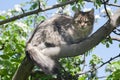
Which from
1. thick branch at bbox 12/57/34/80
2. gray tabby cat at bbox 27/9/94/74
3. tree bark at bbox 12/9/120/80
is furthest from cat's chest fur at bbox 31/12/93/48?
tree bark at bbox 12/9/120/80

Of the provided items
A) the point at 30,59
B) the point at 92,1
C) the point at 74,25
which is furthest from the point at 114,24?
the point at 74,25

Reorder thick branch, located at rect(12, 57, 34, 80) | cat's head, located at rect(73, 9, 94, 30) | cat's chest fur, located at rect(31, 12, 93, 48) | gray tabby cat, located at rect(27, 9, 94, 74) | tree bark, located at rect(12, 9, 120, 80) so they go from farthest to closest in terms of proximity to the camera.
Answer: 1. cat's head, located at rect(73, 9, 94, 30)
2. cat's chest fur, located at rect(31, 12, 93, 48)
3. gray tabby cat, located at rect(27, 9, 94, 74)
4. thick branch, located at rect(12, 57, 34, 80)
5. tree bark, located at rect(12, 9, 120, 80)

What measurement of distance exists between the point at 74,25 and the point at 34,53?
4.65 feet

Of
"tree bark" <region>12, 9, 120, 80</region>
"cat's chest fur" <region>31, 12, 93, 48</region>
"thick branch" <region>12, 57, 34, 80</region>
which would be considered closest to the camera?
"tree bark" <region>12, 9, 120, 80</region>

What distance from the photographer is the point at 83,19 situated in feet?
17.5

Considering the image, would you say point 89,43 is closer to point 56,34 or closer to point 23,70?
point 23,70

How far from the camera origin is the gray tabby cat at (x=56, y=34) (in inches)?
155

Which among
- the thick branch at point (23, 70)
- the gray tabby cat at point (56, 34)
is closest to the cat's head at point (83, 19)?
the gray tabby cat at point (56, 34)

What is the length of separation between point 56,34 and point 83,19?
744 mm

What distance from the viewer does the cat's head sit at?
17.1 ft

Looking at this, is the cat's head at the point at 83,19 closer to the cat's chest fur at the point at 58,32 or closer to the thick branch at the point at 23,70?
the cat's chest fur at the point at 58,32

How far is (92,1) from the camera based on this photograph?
15.5ft

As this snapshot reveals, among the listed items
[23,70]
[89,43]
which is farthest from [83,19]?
[89,43]

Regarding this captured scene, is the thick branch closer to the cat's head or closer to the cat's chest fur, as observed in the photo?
the cat's chest fur
